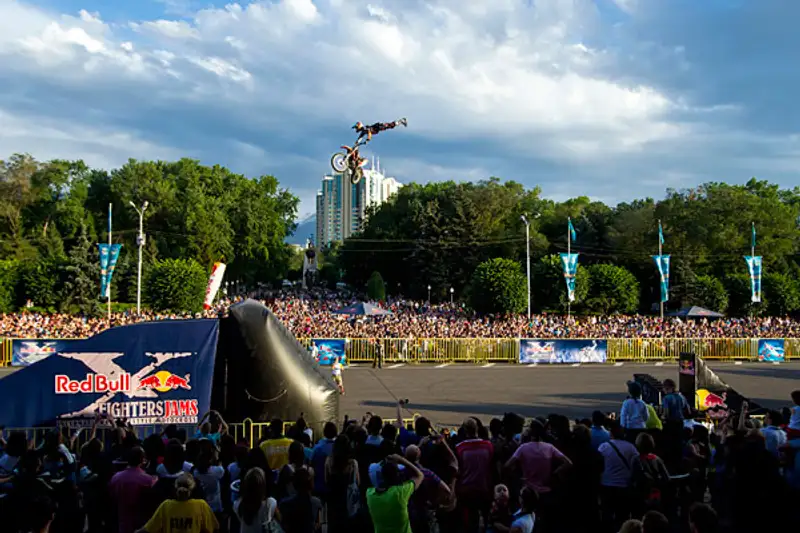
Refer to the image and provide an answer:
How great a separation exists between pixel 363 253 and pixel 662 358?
50290mm

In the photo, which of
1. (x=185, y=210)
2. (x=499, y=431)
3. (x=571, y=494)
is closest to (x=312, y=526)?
(x=571, y=494)

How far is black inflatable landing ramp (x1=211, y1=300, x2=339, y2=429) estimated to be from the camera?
12297mm

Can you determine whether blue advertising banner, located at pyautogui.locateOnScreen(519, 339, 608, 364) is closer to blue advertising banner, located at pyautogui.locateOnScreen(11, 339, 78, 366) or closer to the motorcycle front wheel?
the motorcycle front wheel

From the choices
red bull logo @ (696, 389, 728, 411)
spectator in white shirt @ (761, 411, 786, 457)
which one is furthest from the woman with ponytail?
red bull logo @ (696, 389, 728, 411)

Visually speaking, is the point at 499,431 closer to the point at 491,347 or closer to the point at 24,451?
the point at 24,451

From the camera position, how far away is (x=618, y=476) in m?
6.67

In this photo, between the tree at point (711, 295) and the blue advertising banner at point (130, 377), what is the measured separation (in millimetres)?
45805

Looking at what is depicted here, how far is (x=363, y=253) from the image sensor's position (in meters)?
80.6

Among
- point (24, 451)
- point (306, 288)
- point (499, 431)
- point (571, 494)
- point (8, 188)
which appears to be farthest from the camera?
point (306, 288)

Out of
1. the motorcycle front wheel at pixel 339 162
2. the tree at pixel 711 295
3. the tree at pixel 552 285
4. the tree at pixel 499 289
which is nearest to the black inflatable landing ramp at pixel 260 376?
the motorcycle front wheel at pixel 339 162

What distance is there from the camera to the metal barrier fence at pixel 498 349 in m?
33.2

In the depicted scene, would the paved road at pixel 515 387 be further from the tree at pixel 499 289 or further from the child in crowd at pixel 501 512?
the tree at pixel 499 289

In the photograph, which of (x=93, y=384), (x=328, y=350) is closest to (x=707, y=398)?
(x=93, y=384)

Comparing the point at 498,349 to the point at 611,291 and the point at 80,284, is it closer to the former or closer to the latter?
the point at 611,291
